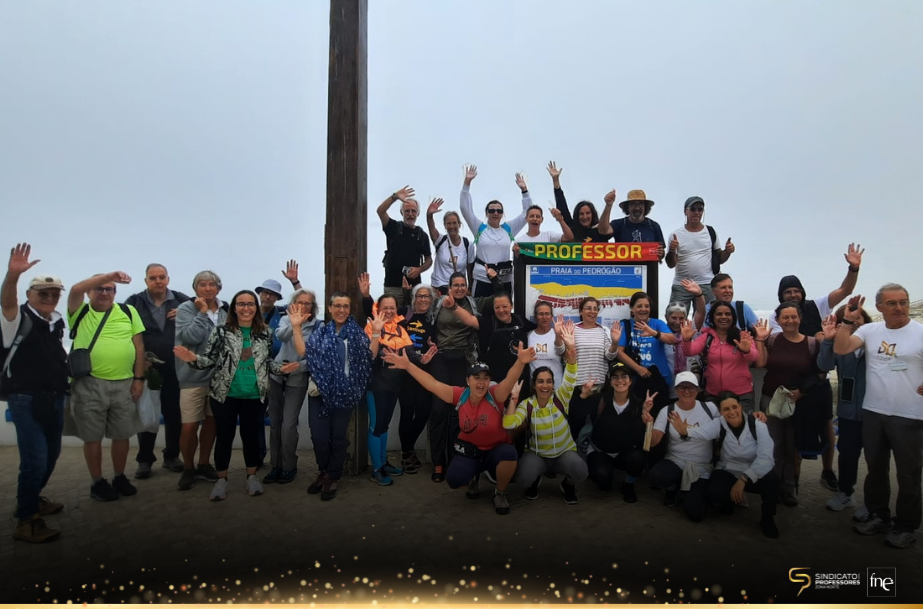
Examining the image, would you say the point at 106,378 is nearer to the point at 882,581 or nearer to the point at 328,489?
the point at 328,489

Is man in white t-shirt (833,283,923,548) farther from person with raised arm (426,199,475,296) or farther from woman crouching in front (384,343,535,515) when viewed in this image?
person with raised arm (426,199,475,296)

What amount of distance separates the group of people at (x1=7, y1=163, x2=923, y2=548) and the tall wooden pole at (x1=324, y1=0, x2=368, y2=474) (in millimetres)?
227

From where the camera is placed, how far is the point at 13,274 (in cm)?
319

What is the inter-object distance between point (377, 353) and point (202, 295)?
163 centimetres

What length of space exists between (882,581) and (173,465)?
580 cm

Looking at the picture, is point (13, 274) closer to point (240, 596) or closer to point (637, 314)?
point (240, 596)

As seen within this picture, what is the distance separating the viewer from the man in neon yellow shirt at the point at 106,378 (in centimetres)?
366

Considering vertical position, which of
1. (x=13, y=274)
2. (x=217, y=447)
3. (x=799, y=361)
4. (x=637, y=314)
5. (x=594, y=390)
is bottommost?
(x=217, y=447)

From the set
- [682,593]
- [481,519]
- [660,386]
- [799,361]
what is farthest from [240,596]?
[799,361]

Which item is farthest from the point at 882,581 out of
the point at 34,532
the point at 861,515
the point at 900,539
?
the point at 34,532

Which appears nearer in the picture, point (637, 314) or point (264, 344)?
point (264, 344)

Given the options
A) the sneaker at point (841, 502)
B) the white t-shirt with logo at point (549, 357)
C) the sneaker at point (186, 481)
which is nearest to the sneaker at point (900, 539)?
the sneaker at point (841, 502)

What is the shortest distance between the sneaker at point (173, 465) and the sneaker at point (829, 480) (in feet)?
20.0

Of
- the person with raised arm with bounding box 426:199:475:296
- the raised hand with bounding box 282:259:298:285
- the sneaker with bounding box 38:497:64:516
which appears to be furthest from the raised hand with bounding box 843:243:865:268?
the sneaker with bounding box 38:497:64:516
